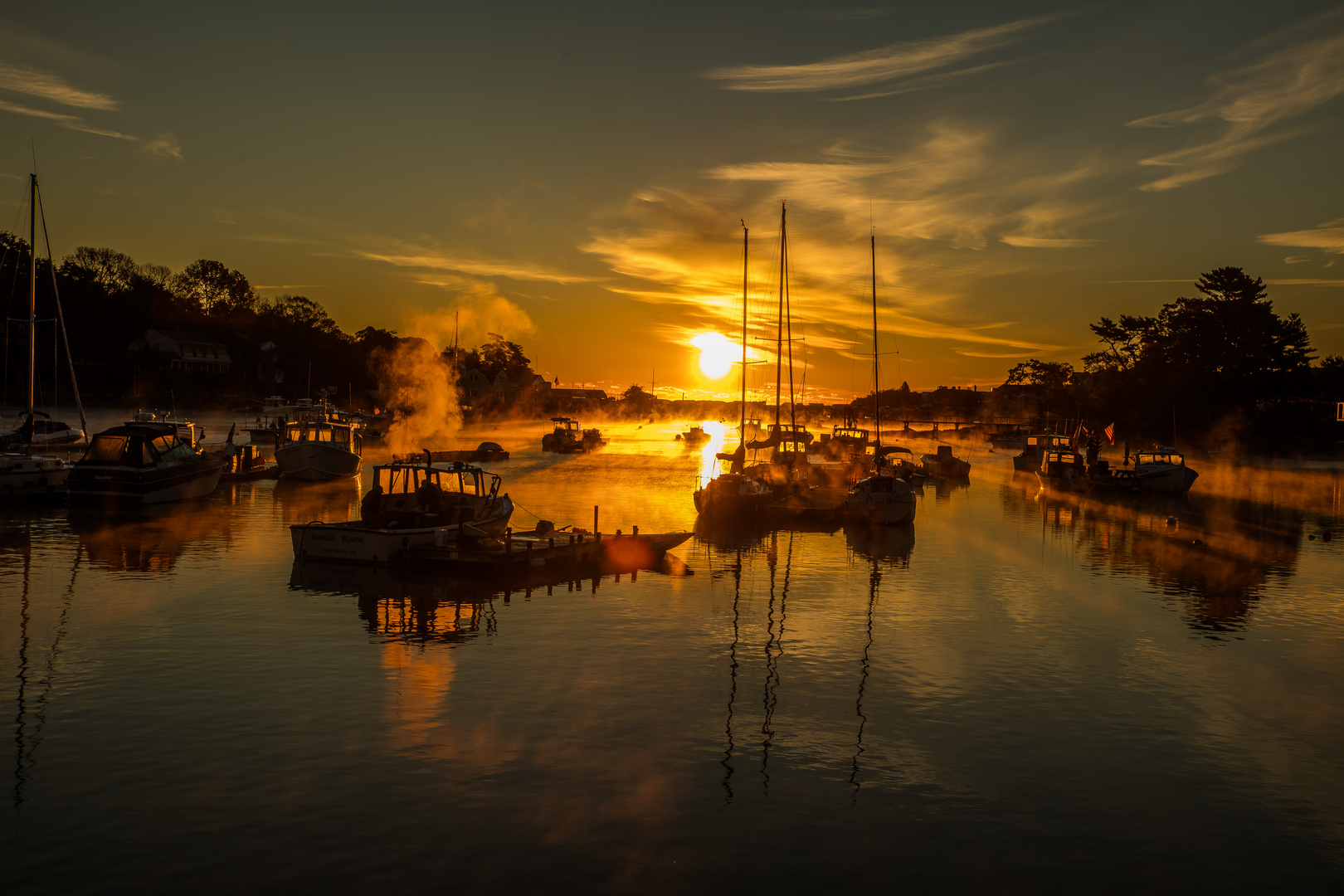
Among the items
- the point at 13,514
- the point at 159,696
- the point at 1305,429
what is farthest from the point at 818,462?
the point at 1305,429

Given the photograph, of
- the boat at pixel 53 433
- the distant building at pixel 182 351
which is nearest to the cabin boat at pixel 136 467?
the boat at pixel 53 433

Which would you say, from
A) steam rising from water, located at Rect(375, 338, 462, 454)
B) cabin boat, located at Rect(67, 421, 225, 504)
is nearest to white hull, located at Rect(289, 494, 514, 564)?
cabin boat, located at Rect(67, 421, 225, 504)

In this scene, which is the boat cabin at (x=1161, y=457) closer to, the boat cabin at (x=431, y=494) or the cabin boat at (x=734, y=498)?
the cabin boat at (x=734, y=498)

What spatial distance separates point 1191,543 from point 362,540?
3905cm

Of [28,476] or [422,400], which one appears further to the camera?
[422,400]

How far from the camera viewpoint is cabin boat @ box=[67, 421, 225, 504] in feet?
155

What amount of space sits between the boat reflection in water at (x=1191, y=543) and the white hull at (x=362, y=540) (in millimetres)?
23598

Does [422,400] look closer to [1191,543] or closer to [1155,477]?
[1155,477]

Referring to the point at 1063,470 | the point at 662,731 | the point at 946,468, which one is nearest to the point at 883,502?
the point at 662,731

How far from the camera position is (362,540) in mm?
32875

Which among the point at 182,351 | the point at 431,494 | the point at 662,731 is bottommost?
the point at 662,731

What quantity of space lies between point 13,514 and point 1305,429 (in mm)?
151010

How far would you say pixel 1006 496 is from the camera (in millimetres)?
74375

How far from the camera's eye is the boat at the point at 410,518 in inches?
1292
